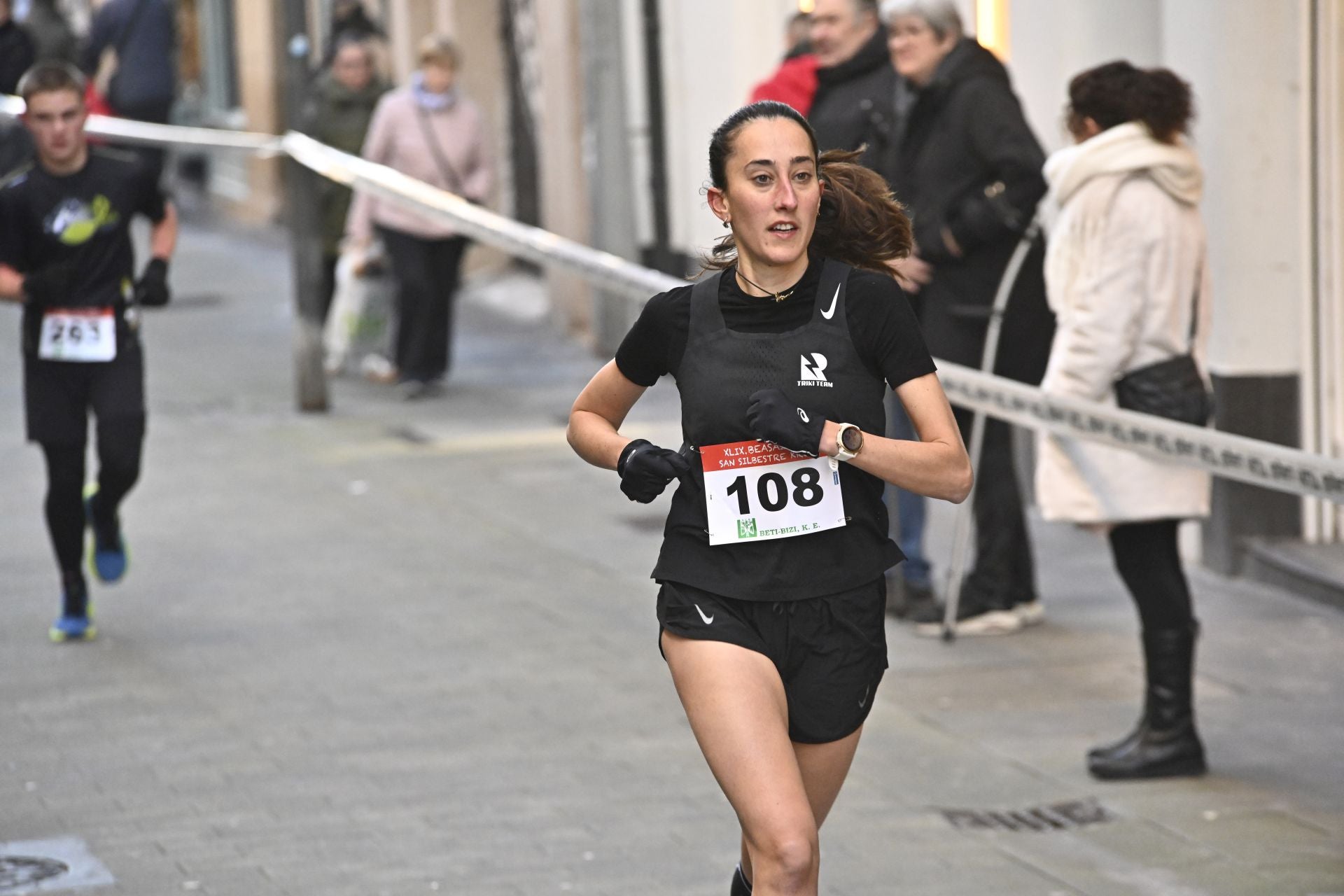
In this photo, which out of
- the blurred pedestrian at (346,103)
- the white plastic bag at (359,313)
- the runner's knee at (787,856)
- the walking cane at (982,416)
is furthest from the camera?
the blurred pedestrian at (346,103)

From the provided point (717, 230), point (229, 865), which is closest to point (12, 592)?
point (229, 865)

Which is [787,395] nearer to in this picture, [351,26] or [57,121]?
[57,121]

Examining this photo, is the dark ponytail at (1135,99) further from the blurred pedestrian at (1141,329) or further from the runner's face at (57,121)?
the runner's face at (57,121)

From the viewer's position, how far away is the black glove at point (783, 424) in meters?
3.93

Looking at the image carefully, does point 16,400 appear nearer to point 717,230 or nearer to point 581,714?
point 717,230

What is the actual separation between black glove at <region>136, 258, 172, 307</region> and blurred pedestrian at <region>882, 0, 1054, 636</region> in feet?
8.52

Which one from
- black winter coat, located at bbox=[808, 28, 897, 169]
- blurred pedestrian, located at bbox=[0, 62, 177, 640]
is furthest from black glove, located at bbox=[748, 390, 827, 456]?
blurred pedestrian, located at bbox=[0, 62, 177, 640]

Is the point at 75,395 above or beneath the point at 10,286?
beneath

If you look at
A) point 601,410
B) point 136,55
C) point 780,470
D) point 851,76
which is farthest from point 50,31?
point 780,470

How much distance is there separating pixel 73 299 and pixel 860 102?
112 inches

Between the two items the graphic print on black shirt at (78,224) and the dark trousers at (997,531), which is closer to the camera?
the graphic print on black shirt at (78,224)

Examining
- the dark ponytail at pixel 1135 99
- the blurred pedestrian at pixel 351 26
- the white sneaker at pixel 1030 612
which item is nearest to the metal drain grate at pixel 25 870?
the dark ponytail at pixel 1135 99

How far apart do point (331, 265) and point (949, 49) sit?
804 centimetres

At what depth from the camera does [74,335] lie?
7824 mm
